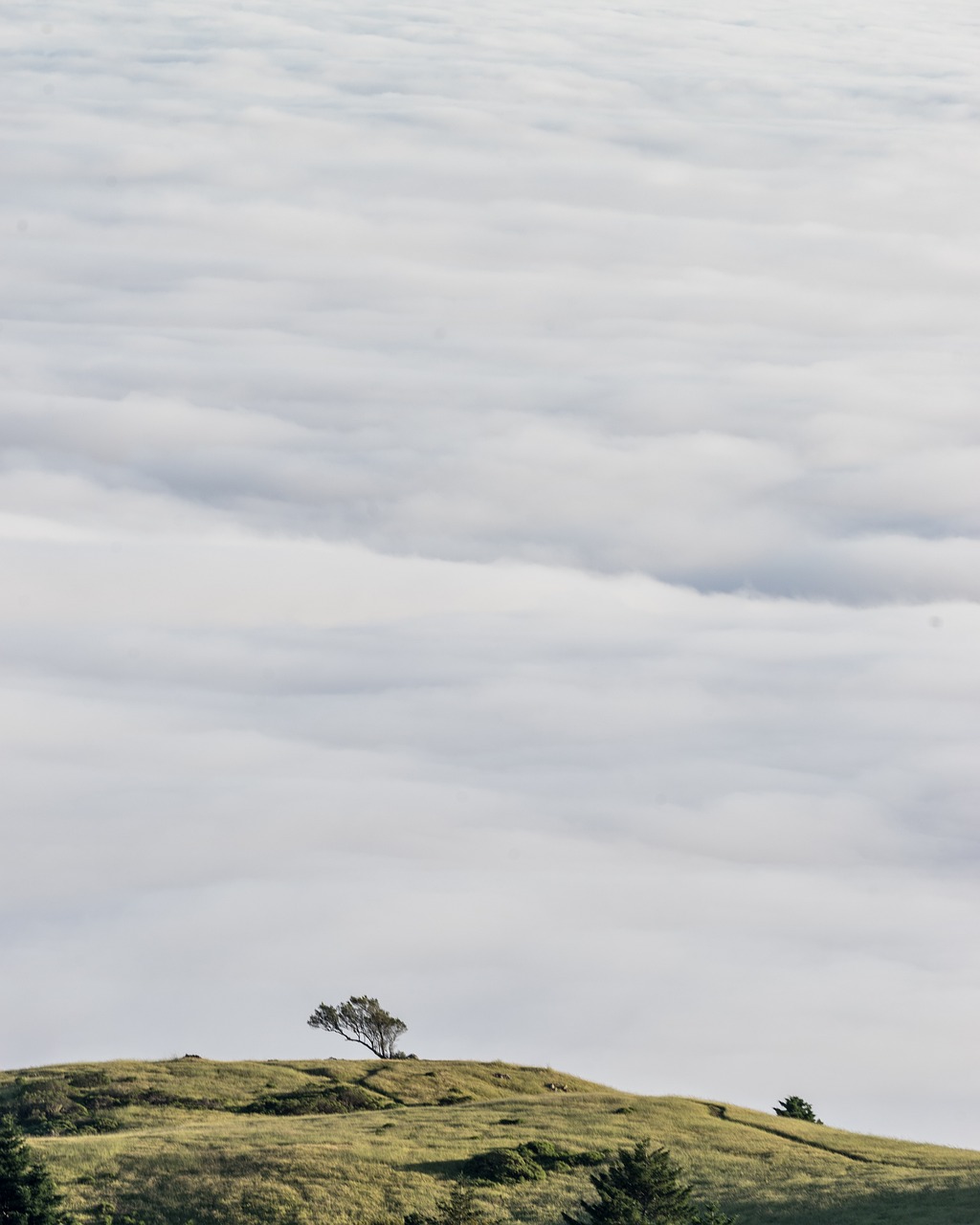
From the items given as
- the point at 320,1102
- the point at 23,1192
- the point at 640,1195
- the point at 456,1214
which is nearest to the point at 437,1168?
the point at 456,1214

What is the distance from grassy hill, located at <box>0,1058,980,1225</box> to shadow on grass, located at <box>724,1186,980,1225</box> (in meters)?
0.13

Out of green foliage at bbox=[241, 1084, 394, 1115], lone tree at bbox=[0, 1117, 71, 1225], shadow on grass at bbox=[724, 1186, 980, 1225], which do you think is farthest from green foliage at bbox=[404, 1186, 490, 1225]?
green foliage at bbox=[241, 1084, 394, 1115]

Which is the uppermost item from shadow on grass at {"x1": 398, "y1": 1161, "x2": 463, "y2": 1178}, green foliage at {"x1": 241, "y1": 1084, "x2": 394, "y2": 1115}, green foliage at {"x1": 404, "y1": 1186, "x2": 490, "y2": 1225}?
green foliage at {"x1": 241, "y1": 1084, "x2": 394, "y2": 1115}

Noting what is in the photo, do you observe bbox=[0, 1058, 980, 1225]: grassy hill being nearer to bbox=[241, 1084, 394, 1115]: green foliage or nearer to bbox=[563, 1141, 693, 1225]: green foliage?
bbox=[241, 1084, 394, 1115]: green foliage

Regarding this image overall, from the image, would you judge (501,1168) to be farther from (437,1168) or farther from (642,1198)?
(642,1198)

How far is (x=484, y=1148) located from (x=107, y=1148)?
1853cm

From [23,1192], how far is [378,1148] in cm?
1901

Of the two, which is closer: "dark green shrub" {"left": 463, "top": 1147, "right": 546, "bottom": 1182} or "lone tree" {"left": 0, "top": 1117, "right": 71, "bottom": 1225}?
"lone tree" {"left": 0, "top": 1117, "right": 71, "bottom": 1225}

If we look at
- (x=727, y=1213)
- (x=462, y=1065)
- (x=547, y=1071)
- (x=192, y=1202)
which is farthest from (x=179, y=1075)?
(x=727, y=1213)

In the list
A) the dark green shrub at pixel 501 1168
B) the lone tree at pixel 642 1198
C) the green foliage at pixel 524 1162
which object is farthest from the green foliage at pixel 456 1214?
the green foliage at pixel 524 1162

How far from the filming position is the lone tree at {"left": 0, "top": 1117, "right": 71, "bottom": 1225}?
59438 millimetres

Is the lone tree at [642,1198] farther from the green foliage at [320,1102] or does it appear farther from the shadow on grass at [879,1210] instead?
the green foliage at [320,1102]

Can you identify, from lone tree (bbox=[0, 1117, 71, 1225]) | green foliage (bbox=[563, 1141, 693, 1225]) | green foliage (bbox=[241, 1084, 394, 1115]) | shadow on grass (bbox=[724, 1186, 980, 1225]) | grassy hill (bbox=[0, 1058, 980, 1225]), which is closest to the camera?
green foliage (bbox=[563, 1141, 693, 1225])

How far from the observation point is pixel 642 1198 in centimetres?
6009
